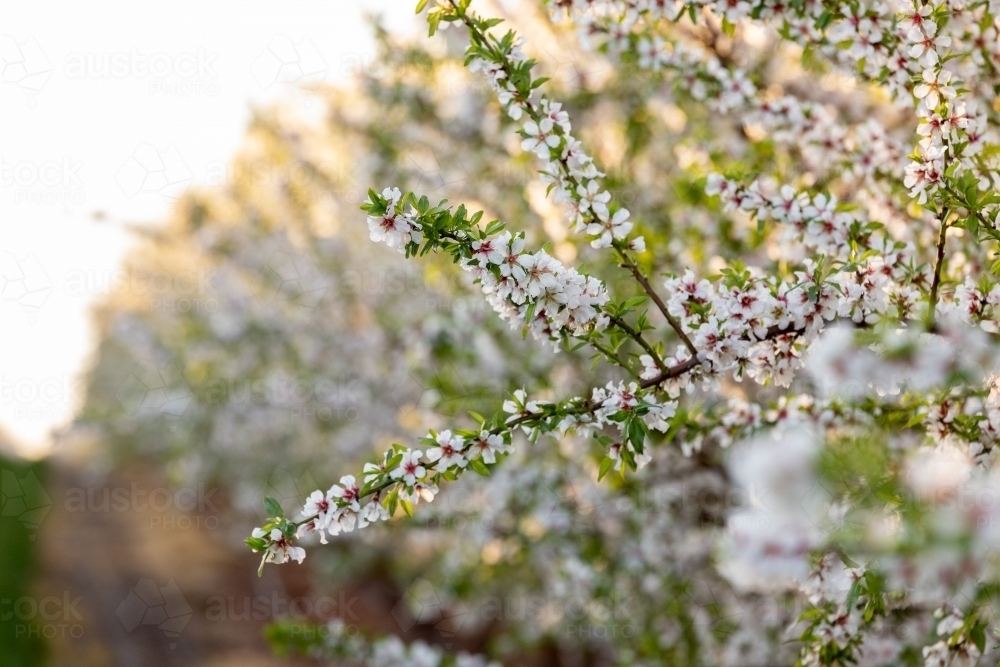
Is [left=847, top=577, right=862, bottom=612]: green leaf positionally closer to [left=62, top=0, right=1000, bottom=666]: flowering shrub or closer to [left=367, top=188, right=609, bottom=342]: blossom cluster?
[left=62, top=0, right=1000, bottom=666]: flowering shrub

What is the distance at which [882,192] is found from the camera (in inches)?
117

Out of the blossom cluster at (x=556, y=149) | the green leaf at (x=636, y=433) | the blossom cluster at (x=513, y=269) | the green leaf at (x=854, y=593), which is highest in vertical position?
the blossom cluster at (x=556, y=149)

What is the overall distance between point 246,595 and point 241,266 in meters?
4.60

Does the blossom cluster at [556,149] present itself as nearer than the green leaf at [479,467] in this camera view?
No

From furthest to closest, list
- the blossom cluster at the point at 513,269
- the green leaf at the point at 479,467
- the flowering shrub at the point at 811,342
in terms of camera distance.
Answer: the green leaf at the point at 479,467 → the blossom cluster at the point at 513,269 → the flowering shrub at the point at 811,342

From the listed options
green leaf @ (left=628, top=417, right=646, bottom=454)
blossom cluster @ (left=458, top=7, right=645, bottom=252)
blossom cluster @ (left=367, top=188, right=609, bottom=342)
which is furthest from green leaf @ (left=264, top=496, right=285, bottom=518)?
blossom cluster @ (left=458, top=7, right=645, bottom=252)

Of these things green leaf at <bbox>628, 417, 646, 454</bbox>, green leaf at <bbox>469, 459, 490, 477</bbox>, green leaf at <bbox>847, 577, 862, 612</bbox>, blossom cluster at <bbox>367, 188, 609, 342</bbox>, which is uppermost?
blossom cluster at <bbox>367, 188, 609, 342</bbox>

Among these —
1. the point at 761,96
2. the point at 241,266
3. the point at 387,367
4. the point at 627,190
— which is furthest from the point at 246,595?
the point at 761,96

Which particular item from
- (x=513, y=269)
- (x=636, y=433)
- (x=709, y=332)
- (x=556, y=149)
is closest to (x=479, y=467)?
(x=636, y=433)

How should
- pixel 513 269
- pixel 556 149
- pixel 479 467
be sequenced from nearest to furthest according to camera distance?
pixel 513 269, pixel 479 467, pixel 556 149

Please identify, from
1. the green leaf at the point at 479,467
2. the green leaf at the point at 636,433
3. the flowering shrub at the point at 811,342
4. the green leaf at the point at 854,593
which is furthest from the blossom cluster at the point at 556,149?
the green leaf at the point at 854,593

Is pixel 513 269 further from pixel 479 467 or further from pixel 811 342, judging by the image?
pixel 811 342

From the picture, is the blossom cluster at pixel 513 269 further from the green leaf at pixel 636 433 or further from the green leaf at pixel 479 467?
the green leaf at pixel 479 467

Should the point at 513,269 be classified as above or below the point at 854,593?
above
